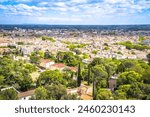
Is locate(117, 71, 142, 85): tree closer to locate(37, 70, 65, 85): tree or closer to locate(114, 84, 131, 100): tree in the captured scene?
locate(114, 84, 131, 100): tree

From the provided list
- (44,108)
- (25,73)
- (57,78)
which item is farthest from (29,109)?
(25,73)

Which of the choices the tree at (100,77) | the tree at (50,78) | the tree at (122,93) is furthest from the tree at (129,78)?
the tree at (50,78)

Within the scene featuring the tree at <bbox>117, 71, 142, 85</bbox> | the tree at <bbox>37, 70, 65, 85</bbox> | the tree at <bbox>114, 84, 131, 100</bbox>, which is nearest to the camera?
the tree at <bbox>114, 84, 131, 100</bbox>

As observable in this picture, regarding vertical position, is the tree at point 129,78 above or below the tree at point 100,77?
above

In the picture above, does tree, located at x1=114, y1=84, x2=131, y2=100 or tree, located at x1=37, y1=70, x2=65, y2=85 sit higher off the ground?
tree, located at x1=114, y1=84, x2=131, y2=100

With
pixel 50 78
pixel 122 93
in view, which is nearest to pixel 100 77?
pixel 50 78

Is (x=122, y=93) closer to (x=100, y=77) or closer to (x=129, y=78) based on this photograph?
(x=129, y=78)

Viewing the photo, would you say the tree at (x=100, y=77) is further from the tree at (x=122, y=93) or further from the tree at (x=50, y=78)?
the tree at (x=122, y=93)

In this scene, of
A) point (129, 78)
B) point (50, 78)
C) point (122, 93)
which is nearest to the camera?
point (122, 93)

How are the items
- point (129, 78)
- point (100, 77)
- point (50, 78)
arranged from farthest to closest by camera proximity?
1. point (100, 77)
2. point (50, 78)
3. point (129, 78)

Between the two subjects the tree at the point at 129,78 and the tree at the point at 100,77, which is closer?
the tree at the point at 129,78

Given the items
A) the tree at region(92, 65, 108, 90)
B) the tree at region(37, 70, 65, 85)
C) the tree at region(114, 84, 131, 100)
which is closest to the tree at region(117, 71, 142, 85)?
the tree at region(92, 65, 108, 90)
